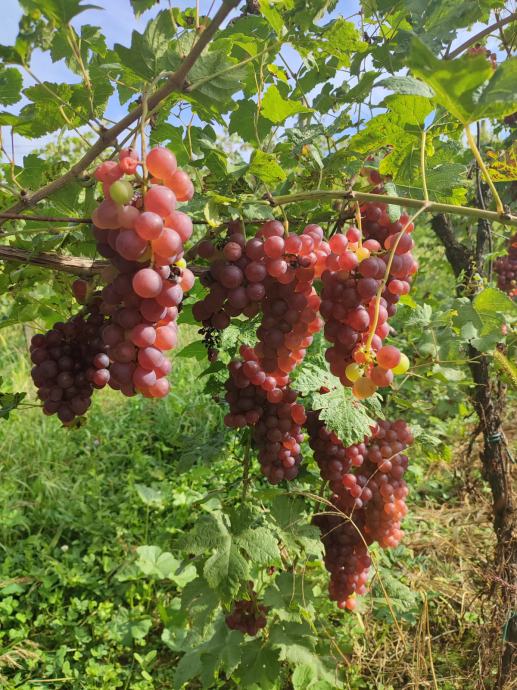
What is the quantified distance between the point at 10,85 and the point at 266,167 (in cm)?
53

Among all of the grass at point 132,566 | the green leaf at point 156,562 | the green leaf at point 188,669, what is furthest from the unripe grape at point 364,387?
the green leaf at point 156,562

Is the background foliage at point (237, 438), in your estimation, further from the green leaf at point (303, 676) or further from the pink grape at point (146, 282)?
the pink grape at point (146, 282)

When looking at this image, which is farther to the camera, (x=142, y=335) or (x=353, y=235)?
(x=353, y=235)

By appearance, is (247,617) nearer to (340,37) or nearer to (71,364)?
(71,364)

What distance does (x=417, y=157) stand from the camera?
98 centimetres

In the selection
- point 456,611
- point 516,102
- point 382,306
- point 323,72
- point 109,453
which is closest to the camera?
point 516,102

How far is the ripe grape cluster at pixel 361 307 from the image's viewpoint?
31.0 inches

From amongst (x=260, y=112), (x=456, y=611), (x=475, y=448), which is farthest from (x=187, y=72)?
(x=475, y=448)

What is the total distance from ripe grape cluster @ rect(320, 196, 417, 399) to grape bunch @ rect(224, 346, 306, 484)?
15.9 inches

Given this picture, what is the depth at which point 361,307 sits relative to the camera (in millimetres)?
812

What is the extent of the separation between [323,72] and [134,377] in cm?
96

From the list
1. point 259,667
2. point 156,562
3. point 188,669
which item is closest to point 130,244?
point 259,667

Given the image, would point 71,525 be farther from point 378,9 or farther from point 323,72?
point 378,9

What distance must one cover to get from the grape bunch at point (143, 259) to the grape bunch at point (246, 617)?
3.50 feet
